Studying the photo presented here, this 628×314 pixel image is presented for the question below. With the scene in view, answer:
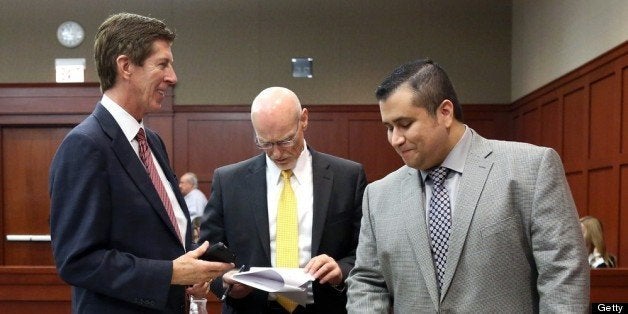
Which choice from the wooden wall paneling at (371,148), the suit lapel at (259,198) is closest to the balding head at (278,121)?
the suit lapel at (259,198)

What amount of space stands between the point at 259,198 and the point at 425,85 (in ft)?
2.79

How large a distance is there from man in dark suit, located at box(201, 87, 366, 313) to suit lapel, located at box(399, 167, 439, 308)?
464mm

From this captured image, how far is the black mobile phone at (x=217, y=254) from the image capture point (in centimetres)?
191

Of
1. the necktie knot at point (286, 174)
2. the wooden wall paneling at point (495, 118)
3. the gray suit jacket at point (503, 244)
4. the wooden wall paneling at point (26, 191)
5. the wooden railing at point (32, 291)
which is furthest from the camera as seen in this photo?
the wooden wall paneling at point (495, 118)

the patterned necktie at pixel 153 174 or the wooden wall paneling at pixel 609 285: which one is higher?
the patterned necktie at pixel 153 174

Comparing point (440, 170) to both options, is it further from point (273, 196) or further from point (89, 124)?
point (89, 124)

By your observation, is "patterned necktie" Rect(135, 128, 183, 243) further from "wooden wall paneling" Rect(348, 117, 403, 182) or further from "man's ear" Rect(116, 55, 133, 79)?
"wooden wall paneling" Rect(348, 117, 403, 182)

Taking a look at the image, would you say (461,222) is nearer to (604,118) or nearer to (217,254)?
(217,254)

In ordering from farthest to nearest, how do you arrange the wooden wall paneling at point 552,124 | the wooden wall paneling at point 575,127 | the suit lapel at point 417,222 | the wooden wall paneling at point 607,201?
the wooden wall paneling at point 552,124 < the wooden wall paneling at point 575,127 < the wooden wall paneling at point 607,201 < the suit lapel at point 417,222

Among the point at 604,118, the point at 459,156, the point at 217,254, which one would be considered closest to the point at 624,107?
the point at 604,118

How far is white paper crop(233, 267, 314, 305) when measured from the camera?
2.13 meters

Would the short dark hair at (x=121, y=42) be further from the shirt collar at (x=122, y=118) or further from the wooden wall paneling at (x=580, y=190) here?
the wooden wall paneling at (x=580, y=190)

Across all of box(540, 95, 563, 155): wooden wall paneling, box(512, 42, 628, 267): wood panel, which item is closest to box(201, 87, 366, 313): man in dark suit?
box(512, 42, 628, 267): wood panel

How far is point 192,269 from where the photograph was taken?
1854 millimetres
